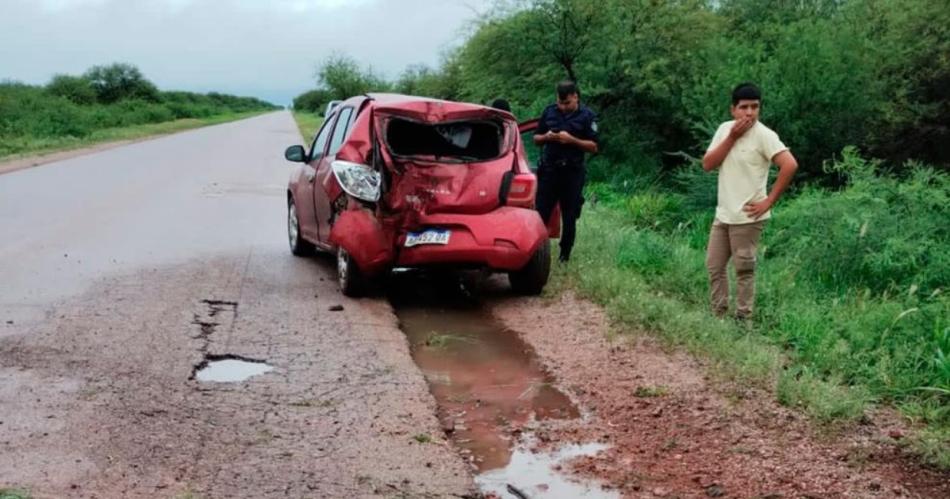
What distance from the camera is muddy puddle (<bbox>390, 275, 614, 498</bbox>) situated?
14.5 feet

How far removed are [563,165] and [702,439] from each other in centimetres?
425

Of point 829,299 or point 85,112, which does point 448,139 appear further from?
point 85,112

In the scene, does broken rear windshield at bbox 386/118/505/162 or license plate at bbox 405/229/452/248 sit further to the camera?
broken rear windshield at bbox 386/118/505/162

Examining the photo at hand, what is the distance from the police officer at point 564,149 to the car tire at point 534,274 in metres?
0.86

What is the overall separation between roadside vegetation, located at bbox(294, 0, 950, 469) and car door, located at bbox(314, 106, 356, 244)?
2325 mm

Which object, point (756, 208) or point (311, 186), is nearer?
point (756, 208)

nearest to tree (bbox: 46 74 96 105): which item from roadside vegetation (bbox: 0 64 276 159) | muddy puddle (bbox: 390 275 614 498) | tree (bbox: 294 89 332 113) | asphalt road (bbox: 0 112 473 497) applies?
roadside vegetation (bbox: 0 64 276 159)

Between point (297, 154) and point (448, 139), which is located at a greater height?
point (448, 139)

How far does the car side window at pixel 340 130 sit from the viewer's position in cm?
855

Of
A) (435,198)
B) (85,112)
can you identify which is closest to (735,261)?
(435,198)

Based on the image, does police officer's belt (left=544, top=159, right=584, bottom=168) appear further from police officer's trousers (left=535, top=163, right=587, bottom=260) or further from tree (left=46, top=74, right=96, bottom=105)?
tree (left=46, top=74, right=96, bottom=105)

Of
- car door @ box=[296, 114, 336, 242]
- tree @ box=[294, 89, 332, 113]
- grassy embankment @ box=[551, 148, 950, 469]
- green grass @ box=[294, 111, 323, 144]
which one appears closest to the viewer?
grassy embankment @ box=[551, 148, 950, 469]

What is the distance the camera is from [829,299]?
310 inches

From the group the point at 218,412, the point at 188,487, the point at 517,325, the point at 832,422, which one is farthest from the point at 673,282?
the point at 188,487
